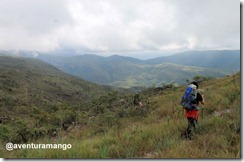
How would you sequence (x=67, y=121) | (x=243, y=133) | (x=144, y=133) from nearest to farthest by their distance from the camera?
1. (x=243, y=133)
2. (x=144, y=133)
3. (x=67, y=121)

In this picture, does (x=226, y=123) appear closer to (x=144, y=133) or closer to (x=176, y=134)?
(x=176, y=134)

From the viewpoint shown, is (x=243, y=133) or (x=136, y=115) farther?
(x=136, y=115)

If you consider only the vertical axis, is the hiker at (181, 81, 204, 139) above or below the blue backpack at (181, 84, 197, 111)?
below

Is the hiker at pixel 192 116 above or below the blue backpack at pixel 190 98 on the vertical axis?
below

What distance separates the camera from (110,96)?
20.6 metres

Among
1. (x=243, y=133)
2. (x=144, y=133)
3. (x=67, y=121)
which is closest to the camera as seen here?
(x=243, y=133)

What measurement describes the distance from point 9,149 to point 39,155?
110cm

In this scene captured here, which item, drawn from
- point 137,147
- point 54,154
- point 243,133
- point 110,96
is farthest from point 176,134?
point 110,96

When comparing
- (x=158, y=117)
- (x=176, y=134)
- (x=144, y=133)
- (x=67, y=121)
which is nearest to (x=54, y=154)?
(x=144, y=133)

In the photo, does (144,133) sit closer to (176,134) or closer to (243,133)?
(176,134)

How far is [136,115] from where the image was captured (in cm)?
1259

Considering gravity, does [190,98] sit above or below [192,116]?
above

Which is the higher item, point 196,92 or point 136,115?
point 196,92

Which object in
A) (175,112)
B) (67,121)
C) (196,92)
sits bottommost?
(67,121)
